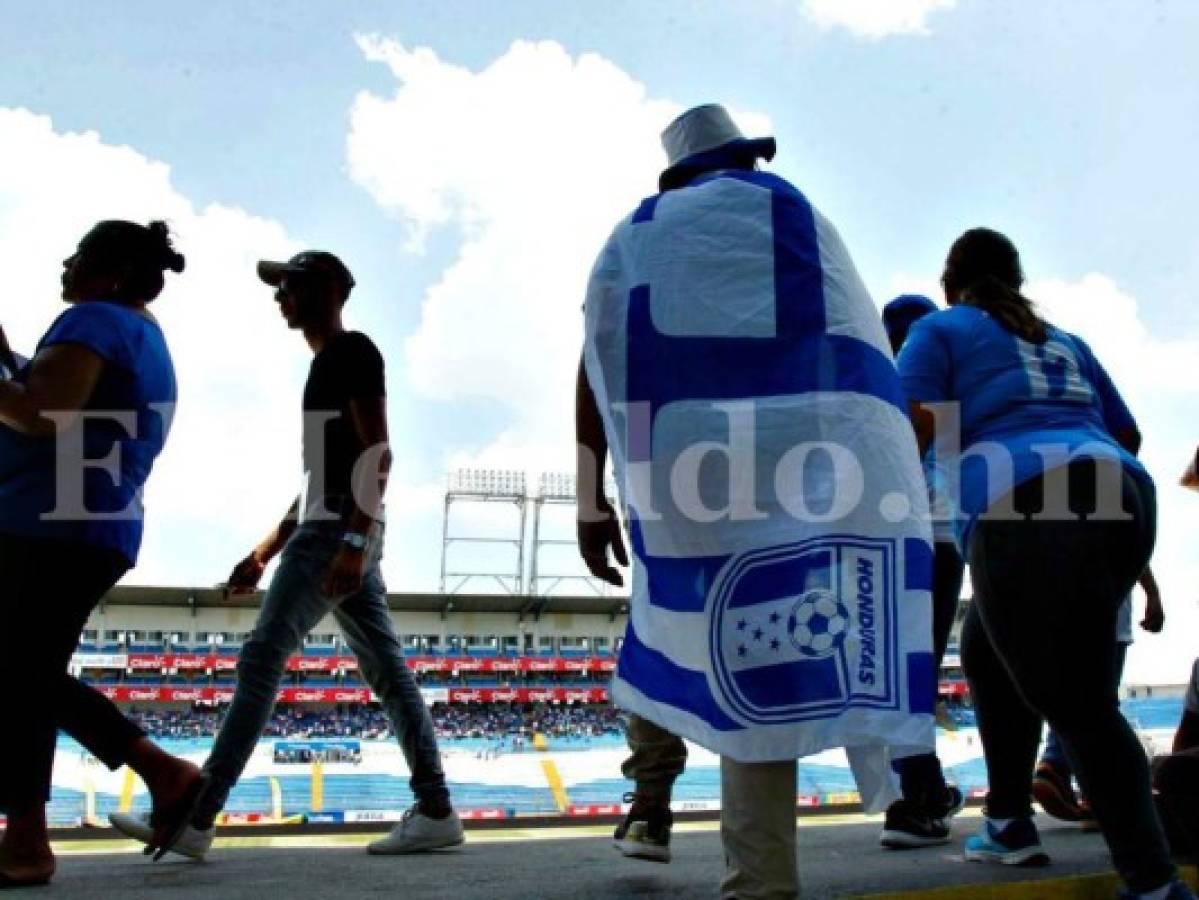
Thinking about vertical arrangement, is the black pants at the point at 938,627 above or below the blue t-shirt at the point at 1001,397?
below

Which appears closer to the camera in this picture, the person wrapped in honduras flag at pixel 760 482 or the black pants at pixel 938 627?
the person wrapped in honduras flag at pixel 760 482

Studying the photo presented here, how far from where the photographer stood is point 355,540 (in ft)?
9.31

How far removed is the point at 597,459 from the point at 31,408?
4.21 feet

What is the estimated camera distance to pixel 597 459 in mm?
2035

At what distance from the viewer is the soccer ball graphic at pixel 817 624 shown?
5.04ft

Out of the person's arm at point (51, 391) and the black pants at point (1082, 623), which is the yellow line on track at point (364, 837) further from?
the black pants at point (1082, 623)

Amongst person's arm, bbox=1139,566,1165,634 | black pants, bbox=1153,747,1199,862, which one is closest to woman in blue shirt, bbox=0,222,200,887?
black pants, bbox=1153,747,1199,862

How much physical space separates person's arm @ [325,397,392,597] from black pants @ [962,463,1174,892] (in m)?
1.59

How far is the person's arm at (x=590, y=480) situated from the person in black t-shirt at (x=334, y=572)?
0.99 m

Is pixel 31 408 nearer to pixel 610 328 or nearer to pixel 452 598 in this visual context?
pixel 610 328

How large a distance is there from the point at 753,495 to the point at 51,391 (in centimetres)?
163

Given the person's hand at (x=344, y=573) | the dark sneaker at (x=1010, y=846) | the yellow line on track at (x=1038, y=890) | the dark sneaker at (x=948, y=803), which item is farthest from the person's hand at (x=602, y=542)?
the dark sneaker at (x=948, y=803)

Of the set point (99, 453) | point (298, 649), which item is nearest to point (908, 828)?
point (298, 649)

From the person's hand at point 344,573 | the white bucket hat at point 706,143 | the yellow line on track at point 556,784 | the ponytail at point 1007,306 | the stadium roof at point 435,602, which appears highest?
the white bucket hat at point 706,143
